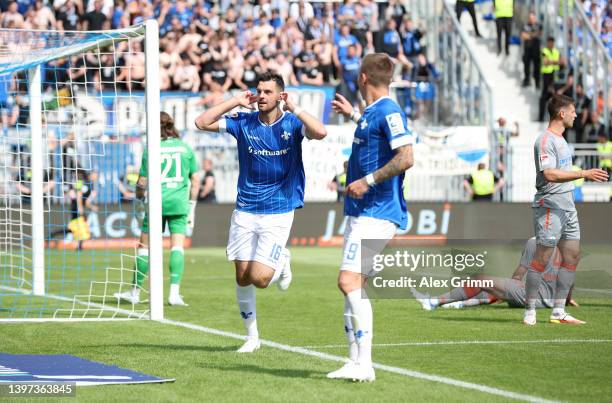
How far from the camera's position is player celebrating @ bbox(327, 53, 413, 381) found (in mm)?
7782

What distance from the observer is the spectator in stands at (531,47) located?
102 feet

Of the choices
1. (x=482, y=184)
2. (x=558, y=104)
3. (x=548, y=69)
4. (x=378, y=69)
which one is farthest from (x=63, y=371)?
(x=548, y=69)

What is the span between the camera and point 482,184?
27.1 m

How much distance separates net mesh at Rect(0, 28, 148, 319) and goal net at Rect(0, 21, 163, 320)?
26 millimetres

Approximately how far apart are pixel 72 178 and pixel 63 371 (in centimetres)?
1792

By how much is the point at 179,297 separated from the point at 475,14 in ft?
66.8

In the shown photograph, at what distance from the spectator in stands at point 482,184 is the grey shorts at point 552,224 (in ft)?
51.3

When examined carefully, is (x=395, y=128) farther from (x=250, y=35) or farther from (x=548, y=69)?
(x=548, y=69)

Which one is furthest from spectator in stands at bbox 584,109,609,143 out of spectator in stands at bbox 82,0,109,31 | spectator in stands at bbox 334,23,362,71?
spectator in stands at bbox 82,0,109,31

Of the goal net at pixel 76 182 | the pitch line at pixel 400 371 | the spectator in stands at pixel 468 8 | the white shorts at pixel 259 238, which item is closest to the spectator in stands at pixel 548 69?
the spectator in stands at pixel 468 8

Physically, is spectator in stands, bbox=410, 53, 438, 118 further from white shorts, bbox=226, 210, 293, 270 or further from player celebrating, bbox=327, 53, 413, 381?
player celebrating, bbox=327, 53, 413, 381

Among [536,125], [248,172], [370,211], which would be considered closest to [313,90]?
[536,125]

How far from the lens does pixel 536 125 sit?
102ft

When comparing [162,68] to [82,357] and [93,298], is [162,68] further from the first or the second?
[82,357]
